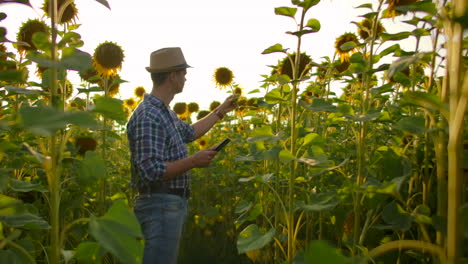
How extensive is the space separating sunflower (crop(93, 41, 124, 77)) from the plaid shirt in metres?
1.25

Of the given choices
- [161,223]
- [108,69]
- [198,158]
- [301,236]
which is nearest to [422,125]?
[198,158]

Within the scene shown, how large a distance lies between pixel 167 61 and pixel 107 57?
45.7 inches

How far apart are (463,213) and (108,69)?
3432 millimetres

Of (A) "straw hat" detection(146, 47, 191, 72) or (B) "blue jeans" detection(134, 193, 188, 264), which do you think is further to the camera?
(A) "straw hat" detection(146, 47, 191, 72)

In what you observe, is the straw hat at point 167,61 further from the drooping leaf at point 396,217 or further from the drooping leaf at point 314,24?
the drooping leaf at point 396,217

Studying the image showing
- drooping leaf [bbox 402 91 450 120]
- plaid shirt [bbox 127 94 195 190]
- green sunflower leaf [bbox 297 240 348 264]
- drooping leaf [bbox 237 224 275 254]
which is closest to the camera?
green sunflower leaf [bbox 297 240 348 264]

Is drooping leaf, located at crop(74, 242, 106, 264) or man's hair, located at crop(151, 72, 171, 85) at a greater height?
man's hair, located at crop(151, 72, 171, 85)

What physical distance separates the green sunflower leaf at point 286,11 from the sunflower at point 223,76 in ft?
14.0

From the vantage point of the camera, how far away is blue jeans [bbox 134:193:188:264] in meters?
2.48

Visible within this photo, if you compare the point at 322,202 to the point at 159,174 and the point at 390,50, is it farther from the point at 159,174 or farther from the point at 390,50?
the point at 159,174

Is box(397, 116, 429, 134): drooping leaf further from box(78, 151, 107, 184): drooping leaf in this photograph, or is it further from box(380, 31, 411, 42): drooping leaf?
box(78, 151, 107, 184): drooping leaf

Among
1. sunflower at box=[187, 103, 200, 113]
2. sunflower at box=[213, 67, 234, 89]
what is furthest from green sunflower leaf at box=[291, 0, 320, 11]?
sunflower at box=[187, 103, 200, 113]

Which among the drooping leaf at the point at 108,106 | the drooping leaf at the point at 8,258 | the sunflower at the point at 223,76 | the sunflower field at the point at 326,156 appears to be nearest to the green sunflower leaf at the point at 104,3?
the sunflower field at the point at 326,156

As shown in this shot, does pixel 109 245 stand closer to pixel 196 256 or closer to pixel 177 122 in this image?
pixel 177 122
